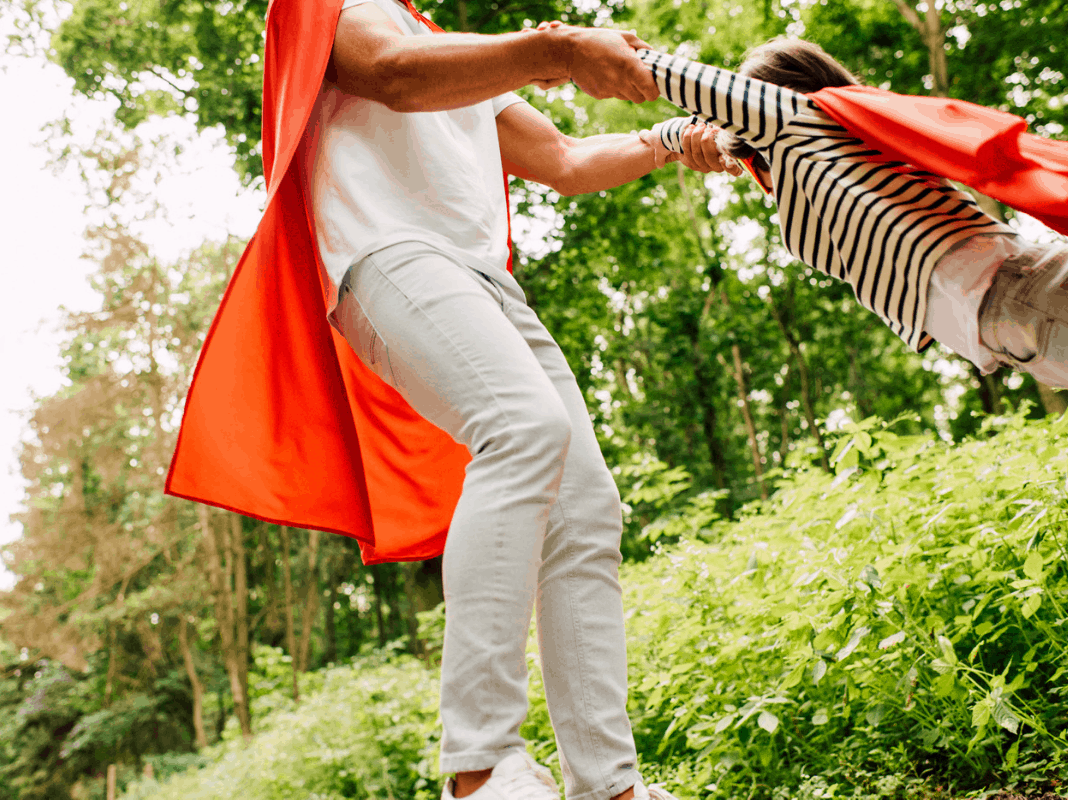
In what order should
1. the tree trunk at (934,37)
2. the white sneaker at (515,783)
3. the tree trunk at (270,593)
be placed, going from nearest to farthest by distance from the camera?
the white sneaker at (515,783)
the tree trunk at (934,37)
the tree trunk at (270,593)

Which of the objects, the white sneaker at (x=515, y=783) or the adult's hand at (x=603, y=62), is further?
the adult's hand at (x=603, y=62)

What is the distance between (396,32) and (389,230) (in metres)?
0.44

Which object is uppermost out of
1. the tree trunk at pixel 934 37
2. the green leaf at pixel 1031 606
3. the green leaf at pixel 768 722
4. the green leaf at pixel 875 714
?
the tree trunk at pixel 934 37

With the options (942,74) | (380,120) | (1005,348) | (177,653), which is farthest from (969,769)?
(177,653)

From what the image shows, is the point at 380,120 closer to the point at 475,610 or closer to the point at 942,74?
the point at 475,610

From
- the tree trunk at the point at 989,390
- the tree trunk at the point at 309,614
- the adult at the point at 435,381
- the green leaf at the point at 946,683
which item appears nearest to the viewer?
the adult at the point at 435,381

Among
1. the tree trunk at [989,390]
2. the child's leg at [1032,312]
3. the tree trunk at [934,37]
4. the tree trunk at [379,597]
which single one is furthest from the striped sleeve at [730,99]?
the tree trunk at [379,597]

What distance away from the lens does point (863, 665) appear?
2.32 meters

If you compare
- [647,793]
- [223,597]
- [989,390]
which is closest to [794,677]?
[647,793]

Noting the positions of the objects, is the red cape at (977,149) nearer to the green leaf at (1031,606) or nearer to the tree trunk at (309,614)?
the green leaf at (1031,606)

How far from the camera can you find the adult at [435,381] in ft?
4.09

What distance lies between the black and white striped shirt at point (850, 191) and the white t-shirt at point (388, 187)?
18.6 inches

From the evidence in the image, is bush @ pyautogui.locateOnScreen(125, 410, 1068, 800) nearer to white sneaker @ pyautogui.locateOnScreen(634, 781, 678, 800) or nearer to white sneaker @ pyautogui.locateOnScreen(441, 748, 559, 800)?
white sneaker @ pyautogui.locateOnScreen(634, 781, 678, 800)

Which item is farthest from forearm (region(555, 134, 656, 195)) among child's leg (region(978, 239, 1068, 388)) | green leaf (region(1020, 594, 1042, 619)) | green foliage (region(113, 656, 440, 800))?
green foliage (region(113, 656, 440, 800))
